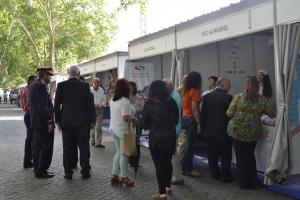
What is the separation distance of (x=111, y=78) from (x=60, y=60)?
1207 inches

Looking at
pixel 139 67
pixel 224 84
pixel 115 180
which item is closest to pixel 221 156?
pixel 224 84

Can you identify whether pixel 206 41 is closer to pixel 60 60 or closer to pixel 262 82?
pixel 262 82

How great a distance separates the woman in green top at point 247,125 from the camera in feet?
22.7

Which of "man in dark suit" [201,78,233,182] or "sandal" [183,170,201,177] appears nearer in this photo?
"man in dark suit" [201,78,233,182]

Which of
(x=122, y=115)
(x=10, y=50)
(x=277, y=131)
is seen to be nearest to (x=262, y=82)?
(x=277, y=131)

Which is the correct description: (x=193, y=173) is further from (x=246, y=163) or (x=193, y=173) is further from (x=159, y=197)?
(x=159, y=197)

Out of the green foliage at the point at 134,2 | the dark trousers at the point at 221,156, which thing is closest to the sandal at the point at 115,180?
the dark trousers at the point at 221,156

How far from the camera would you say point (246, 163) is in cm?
706

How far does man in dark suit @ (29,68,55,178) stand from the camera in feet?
26.3

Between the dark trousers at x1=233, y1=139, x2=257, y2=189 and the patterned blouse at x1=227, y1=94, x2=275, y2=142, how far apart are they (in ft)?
0.44

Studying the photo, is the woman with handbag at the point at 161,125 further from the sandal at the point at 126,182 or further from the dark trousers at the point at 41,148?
the dark trousers at the point at 41,148

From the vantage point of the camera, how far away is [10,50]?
50906 millimetres

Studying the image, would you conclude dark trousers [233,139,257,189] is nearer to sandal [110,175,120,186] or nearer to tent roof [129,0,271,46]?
sandal [110,175,120,186]

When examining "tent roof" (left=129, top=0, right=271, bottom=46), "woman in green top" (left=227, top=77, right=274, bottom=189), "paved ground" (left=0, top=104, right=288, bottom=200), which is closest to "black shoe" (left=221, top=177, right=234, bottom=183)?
"paved ground" (left=0, top=104, right=288, bottom=200)
